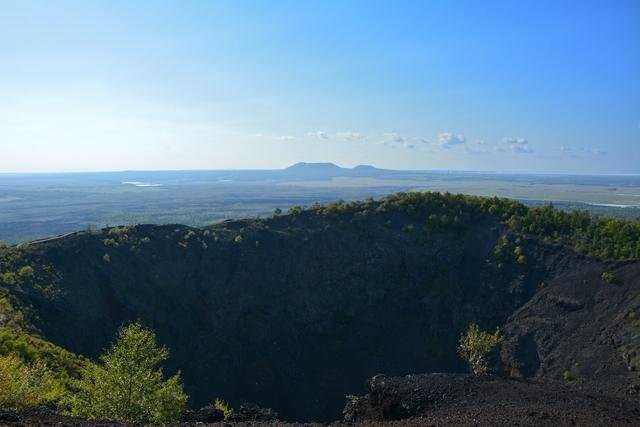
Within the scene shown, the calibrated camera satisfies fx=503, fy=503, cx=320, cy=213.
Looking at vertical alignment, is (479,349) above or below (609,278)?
below

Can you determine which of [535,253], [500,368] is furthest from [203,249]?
[535,253]

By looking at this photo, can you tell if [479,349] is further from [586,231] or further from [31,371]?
[31,371]

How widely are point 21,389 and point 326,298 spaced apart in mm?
37682

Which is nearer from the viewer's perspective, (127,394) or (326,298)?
(127,394)

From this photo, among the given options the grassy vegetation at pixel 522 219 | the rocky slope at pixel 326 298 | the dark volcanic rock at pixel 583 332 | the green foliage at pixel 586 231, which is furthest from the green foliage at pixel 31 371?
the green foliage at pixel 586 231

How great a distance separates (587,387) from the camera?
36.2 m

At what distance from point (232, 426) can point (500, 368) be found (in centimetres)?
3327

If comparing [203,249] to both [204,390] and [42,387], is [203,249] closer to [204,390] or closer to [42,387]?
[204,390]

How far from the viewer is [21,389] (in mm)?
20984

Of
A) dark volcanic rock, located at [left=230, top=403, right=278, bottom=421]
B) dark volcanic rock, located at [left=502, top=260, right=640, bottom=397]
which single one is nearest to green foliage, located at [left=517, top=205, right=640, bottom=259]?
dark volcanic rock, located at [left=502, top=260, right=640, bottom=397]

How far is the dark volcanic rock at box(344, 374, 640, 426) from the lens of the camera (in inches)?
886

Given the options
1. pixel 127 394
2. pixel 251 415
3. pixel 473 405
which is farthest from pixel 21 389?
pixel 473 405

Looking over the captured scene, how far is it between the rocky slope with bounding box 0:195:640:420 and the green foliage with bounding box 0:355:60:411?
17.5 meters

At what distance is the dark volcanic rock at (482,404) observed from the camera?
2252cm
